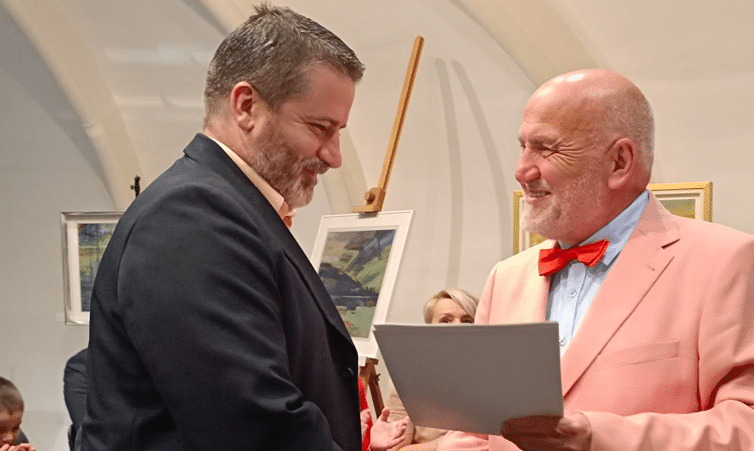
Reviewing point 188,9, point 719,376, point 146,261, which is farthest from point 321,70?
point 188,9

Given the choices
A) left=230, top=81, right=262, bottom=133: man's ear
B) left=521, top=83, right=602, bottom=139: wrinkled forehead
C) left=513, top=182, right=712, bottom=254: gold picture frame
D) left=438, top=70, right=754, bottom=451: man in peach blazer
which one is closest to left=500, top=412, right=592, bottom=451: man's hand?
left=438, top=70, right=754, bottom=451: man in peach blazer

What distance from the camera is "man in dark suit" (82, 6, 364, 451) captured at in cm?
170

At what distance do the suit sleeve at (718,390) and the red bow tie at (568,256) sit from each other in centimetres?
32

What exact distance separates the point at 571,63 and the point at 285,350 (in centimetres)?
406

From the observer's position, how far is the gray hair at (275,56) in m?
2.06

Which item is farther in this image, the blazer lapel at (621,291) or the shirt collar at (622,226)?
the shirt collar at (622,226)

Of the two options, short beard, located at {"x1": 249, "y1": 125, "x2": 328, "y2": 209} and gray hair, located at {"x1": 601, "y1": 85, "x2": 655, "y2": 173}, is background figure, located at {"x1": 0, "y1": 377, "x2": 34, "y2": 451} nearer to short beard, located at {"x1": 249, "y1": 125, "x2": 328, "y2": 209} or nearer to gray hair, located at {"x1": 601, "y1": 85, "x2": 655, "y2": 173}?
short beard, located at {"x1": 249, "y1": 125, "x2": 328, "y2": 209}

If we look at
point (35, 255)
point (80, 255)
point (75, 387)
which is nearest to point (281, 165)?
point (75, 387)

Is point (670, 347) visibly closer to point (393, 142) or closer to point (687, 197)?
point (687, 197)

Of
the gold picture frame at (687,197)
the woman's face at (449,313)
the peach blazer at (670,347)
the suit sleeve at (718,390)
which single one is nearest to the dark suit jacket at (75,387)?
the woman's face at (449,313)

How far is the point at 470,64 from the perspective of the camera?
20.3 feet

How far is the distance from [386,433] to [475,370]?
176 cm

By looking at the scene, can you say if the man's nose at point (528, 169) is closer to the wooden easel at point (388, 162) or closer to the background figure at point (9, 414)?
the wooden easel at point (388, 162)

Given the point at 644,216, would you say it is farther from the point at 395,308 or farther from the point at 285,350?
the point at 395,308
